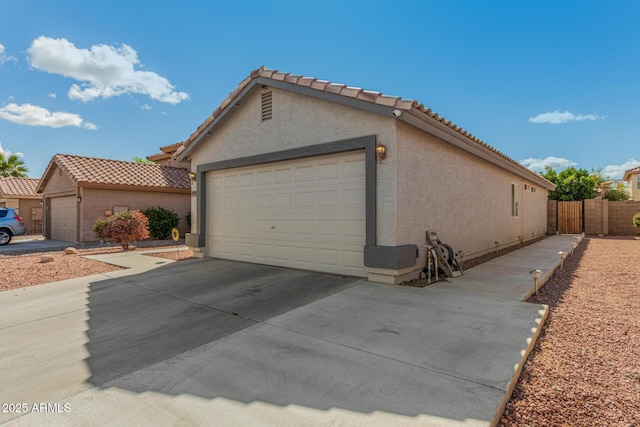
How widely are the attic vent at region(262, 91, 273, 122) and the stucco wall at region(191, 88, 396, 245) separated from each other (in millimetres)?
116

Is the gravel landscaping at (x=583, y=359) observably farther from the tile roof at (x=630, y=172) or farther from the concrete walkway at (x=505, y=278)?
the tile roof at (x=630, y=172)

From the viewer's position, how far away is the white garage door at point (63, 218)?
1553cm

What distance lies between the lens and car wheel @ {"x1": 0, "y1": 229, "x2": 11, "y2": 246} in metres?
15.6

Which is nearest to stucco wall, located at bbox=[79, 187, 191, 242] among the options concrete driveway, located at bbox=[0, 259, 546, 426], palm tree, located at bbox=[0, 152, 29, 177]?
concrete driveway, located at bbox=[0, 259, 546, 426]

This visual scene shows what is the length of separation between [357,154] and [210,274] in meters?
4.30

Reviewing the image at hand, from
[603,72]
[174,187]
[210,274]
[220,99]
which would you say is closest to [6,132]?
[174,187]

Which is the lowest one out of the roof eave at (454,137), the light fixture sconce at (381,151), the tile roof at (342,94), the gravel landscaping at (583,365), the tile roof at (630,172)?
the gravel landscaping at (583,365)

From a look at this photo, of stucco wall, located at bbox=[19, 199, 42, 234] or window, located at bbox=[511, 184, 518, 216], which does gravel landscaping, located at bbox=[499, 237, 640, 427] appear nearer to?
window, located at bbox=[511, 184, 518, 216]

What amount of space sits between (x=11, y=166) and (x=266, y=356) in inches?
1586

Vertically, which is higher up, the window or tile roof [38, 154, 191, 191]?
tile roof [38, 154, 191, 191]

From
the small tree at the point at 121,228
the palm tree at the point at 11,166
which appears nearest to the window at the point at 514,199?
the small tree at the point at 121,228

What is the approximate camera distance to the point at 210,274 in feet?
24.6

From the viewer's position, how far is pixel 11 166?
30.9 meters

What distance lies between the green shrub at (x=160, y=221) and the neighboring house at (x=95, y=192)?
698mm
